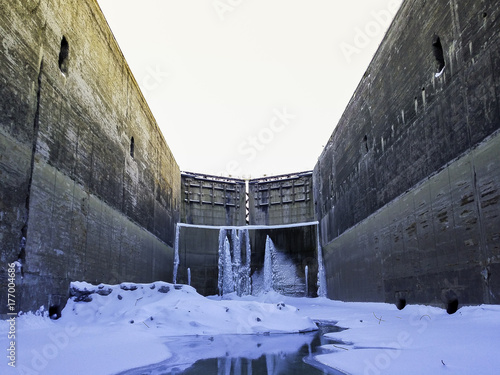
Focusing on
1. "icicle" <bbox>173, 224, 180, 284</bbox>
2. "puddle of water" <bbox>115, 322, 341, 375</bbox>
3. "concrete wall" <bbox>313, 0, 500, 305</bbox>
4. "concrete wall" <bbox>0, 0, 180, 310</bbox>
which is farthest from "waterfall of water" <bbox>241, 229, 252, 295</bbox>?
"puddle of water" <bbox>115, 322, 341, 375</bbox>

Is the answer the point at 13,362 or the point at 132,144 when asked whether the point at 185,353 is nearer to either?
the point at 13,362

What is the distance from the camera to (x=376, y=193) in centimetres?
1415

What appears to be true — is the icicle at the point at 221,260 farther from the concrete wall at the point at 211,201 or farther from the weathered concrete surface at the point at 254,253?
the concrete wall at the point at 211,201

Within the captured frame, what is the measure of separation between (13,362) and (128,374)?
1.35m

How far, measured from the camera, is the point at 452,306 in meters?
9.23

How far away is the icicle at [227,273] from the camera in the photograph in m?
22.9

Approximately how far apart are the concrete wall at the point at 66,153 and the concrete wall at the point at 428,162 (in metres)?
8.12

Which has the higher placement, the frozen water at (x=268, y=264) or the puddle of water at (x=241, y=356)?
the frozen water at (x=268, y=264)

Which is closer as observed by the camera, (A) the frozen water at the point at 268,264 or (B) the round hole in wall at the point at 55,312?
(B) the round hole in wall at the point at 55,312

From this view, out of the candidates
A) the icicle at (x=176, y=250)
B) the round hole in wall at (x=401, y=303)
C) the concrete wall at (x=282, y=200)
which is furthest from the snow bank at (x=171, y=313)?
the concrete wall at (x=282, y=200)

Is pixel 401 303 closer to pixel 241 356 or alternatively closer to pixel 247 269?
pixel 241 356

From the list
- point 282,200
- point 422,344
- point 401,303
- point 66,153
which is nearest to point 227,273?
point 282,200

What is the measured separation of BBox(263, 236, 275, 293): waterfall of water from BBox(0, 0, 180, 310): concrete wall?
7.96m

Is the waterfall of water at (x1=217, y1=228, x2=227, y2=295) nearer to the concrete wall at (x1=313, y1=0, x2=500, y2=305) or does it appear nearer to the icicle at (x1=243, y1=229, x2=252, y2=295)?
the icicle at (x1=243, y1=229, x2=252, y2=295)
